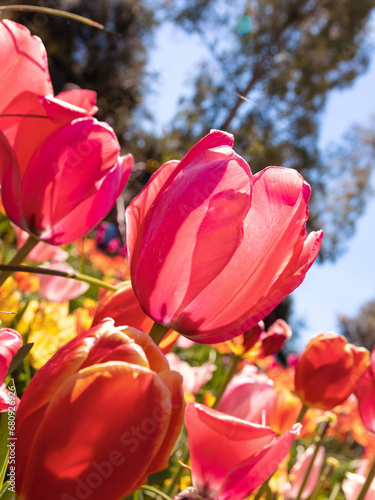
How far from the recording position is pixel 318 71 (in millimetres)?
12258

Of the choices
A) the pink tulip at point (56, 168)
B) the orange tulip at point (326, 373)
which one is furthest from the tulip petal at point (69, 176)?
the orange tulip at point (326, 373)

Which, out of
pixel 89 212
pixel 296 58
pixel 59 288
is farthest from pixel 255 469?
pixel 296 58

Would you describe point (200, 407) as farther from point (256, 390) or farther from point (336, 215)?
point (336, 215)

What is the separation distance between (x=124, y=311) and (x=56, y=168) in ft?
0.49

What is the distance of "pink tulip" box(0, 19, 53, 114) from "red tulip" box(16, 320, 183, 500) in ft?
0.97

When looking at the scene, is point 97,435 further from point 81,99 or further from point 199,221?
point 81,99

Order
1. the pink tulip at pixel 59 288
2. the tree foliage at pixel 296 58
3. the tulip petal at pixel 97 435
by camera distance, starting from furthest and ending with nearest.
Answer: the tree foliage at pixel 296 58 → the pink tulip at pixel 59 288 → the tulip petal at pixel 97 435

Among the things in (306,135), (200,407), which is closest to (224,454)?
(200,407)

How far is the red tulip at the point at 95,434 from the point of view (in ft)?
0.78

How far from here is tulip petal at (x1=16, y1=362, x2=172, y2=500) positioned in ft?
Result: 0.78

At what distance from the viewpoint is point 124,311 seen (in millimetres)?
388

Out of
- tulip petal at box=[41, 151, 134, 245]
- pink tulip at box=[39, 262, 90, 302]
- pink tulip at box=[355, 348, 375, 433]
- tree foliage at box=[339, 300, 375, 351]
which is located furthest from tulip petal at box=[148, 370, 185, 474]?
tree foliage at box=[339, 300, 375, 351]

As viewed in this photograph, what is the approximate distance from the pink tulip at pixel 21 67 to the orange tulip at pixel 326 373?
1.43 feet

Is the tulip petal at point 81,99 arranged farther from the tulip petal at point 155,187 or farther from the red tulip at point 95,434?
the red tulip at point 95,434
